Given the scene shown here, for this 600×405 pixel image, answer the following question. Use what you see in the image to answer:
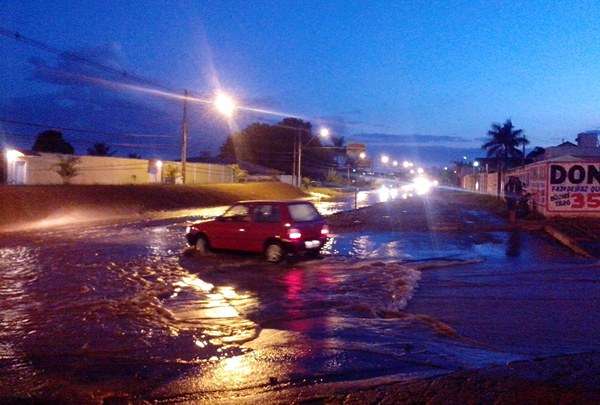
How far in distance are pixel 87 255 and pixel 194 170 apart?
58.2m

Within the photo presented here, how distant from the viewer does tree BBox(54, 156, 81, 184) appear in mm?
52281

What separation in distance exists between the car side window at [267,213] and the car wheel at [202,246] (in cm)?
195

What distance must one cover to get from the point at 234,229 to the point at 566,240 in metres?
10.1

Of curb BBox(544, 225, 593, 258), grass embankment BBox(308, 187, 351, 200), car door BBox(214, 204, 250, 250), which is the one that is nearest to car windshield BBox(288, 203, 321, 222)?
car door BBox(214, 204, 250, 250)

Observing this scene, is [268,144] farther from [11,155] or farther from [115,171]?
[11,155]

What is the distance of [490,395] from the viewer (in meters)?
6.32

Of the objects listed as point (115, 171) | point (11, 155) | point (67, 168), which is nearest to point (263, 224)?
point (11, 155)

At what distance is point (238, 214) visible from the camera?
17.9 meters

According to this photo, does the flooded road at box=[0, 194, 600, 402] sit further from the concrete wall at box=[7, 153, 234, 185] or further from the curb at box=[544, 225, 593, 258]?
the concrete wall at box=[7, 153, 234, 185]

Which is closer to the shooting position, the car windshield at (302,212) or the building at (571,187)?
the car windshield at (302,212)

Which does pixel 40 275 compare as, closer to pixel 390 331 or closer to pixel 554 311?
pixel 390 331

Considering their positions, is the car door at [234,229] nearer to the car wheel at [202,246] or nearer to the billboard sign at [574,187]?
the car wheel at [202,246]

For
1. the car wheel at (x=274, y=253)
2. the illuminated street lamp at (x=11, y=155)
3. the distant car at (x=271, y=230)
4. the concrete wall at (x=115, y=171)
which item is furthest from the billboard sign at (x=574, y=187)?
the concrete wall at (x=115, y=171)

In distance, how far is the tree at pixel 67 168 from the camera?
52.3 metres
